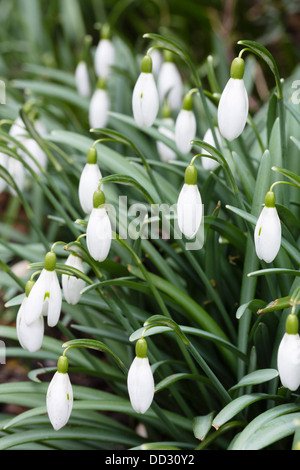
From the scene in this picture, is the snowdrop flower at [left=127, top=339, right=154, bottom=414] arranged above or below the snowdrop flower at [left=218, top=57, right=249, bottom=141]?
below

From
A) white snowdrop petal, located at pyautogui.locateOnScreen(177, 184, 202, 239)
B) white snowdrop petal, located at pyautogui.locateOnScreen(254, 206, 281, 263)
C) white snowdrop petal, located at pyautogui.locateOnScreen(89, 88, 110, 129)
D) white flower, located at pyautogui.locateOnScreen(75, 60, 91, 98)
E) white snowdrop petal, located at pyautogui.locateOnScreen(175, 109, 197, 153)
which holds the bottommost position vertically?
white snowdrop petal, located at pyautogui.locateOnScreen(254, 206, 281, 263)

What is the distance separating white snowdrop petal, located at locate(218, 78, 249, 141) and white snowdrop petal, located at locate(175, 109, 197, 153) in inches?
11.4

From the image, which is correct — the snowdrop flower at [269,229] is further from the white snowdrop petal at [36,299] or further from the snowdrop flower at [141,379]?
the white snowdrop petal at [36,299]

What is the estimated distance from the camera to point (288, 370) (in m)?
1.16

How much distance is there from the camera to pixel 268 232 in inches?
48.6

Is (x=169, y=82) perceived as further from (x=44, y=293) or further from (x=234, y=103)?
(x=44, y=293)

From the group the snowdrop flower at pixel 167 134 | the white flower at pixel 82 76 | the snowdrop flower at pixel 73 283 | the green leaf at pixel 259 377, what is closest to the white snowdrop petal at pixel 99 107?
the snowdrop flower at pixel 167 134

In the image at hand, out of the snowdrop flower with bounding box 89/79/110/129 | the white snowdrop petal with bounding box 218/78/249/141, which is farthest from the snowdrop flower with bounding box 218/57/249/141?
the snowdrop flower with bounding box 89/79/110/129

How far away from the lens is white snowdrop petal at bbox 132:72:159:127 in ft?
4.83

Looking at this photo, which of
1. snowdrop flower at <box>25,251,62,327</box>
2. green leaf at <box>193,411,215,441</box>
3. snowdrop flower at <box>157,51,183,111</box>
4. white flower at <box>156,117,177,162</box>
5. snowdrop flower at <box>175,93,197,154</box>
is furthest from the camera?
snowdrop flower at <box>157,51,183,111</box>

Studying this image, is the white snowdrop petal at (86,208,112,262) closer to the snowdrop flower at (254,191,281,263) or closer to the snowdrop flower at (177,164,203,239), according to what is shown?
the snowdrop flower at (177,164,203,239)

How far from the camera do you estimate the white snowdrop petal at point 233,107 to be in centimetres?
133

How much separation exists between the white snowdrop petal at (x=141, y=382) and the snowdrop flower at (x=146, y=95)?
601 mm

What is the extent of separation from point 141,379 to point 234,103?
1.98 ft
